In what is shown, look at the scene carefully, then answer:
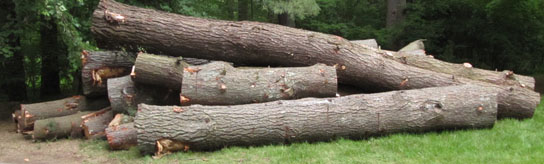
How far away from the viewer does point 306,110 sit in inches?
273

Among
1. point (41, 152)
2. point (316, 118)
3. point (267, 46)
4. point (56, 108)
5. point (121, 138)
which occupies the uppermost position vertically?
point (267, 46)

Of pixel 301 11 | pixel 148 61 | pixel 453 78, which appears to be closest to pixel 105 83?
pixel 148 61

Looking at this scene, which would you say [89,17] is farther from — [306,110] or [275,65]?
[306,110]

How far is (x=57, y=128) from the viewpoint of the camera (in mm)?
8625

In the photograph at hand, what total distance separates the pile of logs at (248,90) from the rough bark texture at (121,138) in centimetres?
2

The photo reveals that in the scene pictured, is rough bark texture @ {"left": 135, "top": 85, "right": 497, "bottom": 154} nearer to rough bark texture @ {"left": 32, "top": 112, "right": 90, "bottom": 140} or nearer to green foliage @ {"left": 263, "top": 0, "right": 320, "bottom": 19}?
rough bark texture @ {"left": 32, "top": 112, "right": 90, "bottom": 140}

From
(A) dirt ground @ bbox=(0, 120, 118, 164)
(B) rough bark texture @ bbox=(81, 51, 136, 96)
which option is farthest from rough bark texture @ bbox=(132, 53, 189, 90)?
(A) dirt ground @ bbox=(0, 120, 118, 164)

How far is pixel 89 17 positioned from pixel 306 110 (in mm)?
6840

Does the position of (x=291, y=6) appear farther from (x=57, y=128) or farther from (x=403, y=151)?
(x=403, y=151)

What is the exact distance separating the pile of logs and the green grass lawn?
7.0 inches

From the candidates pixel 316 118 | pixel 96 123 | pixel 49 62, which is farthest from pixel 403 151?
pixel 49 62

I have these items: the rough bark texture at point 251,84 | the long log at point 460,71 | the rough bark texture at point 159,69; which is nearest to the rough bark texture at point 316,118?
the rough bark texture at point 251,84

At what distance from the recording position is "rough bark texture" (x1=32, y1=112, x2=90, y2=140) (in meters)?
8.57

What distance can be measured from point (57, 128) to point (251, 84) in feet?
12.1
